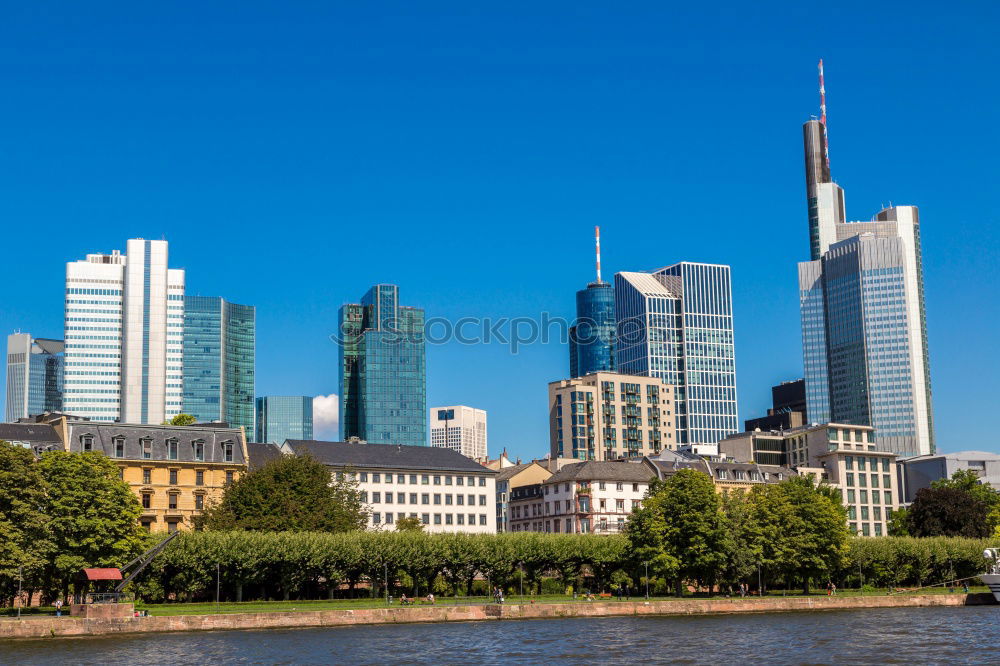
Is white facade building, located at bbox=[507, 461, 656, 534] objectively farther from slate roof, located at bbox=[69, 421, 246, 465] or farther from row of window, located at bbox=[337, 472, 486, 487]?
slate roof, located at bbox=[69, 421, 246, 465]

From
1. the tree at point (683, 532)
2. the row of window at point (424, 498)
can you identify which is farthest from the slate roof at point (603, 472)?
the tree at point (683, 532)

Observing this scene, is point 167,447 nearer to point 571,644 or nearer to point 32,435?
point 32,435

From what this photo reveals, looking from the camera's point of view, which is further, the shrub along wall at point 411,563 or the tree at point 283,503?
the tree at point 283,503

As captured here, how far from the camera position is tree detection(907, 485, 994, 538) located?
157 m

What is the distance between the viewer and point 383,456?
169250 millimetres

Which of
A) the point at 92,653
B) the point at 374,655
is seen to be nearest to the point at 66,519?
the point at 92,653

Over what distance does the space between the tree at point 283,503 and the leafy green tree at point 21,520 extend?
22.4m

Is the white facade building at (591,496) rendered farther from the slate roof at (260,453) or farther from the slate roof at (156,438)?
the slate roof at (156,438)

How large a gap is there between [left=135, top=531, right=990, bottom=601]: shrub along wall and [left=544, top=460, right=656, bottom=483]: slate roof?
38.5 meters

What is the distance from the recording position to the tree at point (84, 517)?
97.4m

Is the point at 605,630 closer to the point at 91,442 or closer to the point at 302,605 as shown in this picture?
the point at 302,605

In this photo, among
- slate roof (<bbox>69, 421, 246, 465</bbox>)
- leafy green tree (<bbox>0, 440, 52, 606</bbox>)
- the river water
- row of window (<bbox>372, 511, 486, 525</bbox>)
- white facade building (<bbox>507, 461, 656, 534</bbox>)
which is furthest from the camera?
white facade building (<bbox>507, 461, 656, 534</bbox>)

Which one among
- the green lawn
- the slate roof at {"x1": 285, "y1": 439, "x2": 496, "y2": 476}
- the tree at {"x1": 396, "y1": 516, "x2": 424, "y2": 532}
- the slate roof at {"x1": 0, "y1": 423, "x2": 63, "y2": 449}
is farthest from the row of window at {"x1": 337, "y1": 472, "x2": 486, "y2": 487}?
the green lawn

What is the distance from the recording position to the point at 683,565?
383 feet
